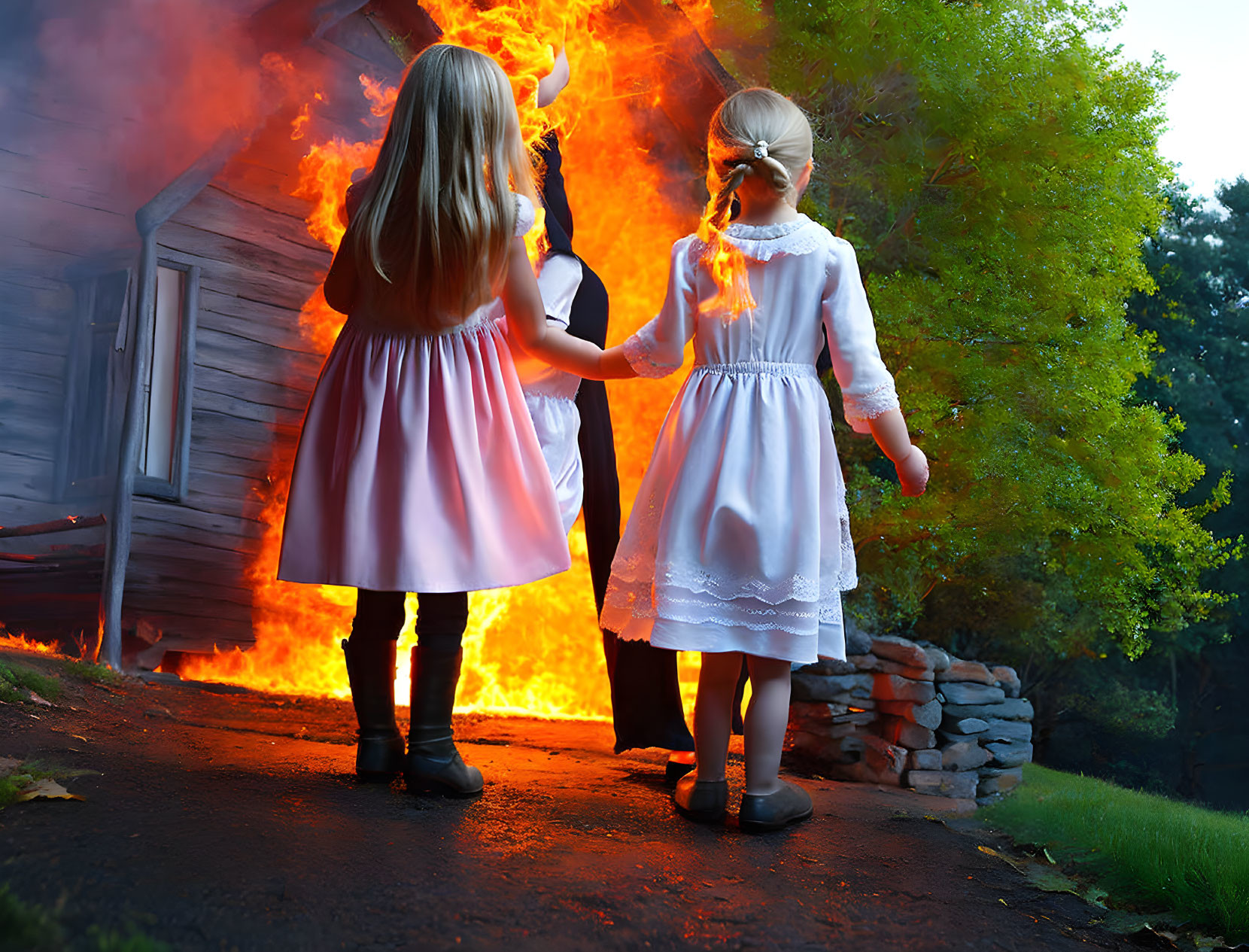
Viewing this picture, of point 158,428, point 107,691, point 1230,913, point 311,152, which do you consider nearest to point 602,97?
point 311,152

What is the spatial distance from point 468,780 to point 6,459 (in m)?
4.80

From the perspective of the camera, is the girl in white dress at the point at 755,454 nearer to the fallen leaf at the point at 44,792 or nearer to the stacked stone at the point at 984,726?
the fallen leaf at the point at 44,792

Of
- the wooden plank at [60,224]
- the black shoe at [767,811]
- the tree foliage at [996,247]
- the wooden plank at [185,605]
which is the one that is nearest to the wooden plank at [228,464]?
the wooden plank at [185,605]

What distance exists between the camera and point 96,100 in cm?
616

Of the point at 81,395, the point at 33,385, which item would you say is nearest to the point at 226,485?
the point at 81,395

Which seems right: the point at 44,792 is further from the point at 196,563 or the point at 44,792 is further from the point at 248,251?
the point at 248,251

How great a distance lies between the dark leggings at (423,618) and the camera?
9.49ft

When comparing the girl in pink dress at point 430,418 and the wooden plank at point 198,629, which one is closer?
the girl in pink dress at point 430,418

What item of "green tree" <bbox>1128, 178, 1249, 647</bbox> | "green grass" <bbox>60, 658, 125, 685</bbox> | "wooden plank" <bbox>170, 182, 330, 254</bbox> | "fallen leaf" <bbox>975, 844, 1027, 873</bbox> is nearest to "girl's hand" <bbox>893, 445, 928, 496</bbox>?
"fallen leaf" <bbox>975, 844, 1027, 873</bbox>

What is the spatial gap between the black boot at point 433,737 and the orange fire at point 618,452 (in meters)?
3.37

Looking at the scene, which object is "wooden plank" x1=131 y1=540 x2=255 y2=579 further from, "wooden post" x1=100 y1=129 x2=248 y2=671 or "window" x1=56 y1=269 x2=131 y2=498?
"window" x1=56 y1=269 x2=131 y2=498

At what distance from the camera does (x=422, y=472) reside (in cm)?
282

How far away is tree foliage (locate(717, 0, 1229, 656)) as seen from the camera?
761cm

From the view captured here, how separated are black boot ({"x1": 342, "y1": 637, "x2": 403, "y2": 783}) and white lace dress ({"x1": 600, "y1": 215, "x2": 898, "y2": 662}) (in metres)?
0.70
